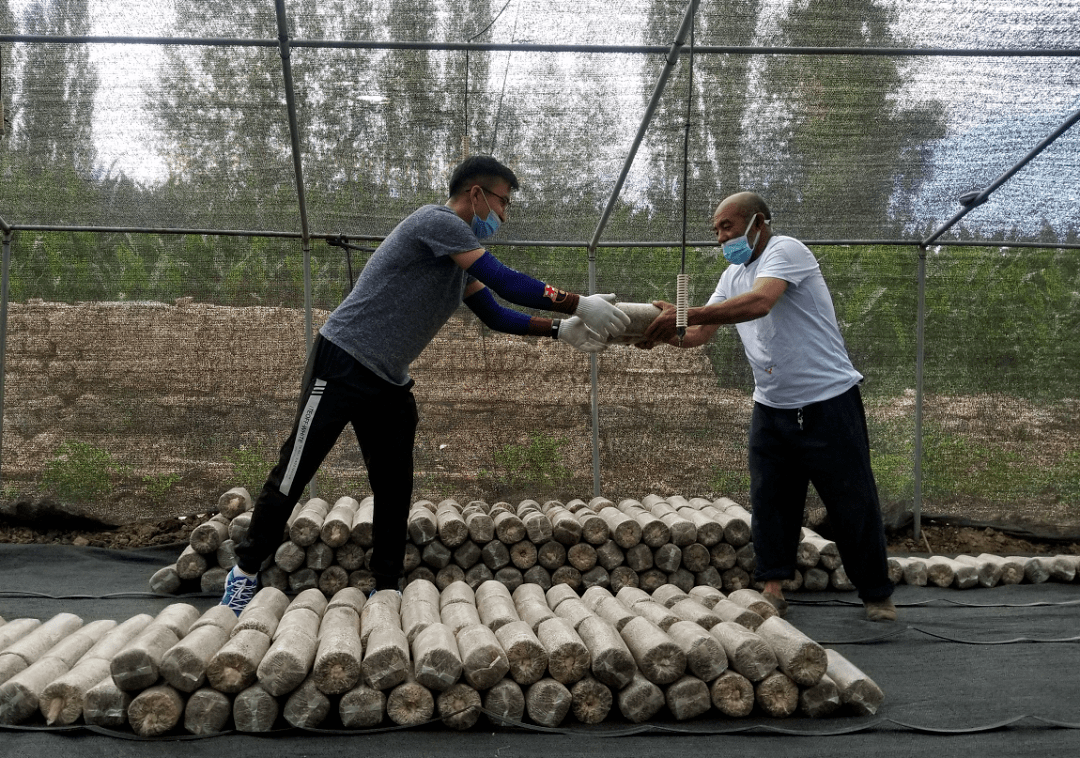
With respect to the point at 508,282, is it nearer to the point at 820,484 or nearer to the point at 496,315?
the point at 496,315

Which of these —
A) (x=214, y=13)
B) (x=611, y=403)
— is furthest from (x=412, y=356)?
(x=611, y=403)

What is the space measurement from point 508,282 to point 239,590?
1547 mm

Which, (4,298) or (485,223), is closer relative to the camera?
(485,223)

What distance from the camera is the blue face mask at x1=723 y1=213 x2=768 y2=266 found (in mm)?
3879

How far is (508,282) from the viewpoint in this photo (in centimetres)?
330

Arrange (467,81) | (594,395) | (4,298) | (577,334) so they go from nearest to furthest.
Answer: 1. (577,334)
2. (467,81)
3. (4,298)
4. (594,395)

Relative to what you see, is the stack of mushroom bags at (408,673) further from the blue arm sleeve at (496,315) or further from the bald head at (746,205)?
the bald head at (746,205)

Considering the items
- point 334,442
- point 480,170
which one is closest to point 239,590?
point 334,442

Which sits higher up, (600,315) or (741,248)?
(741,248)

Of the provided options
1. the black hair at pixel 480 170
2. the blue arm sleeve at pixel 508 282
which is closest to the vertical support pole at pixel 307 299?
the black hair at pixel 480 170

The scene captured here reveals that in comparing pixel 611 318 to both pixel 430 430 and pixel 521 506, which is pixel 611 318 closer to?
pixel 521 506

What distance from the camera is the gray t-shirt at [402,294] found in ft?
10.9

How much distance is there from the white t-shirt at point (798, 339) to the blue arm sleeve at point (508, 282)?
102 centimetres

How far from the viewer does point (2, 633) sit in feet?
9.81
